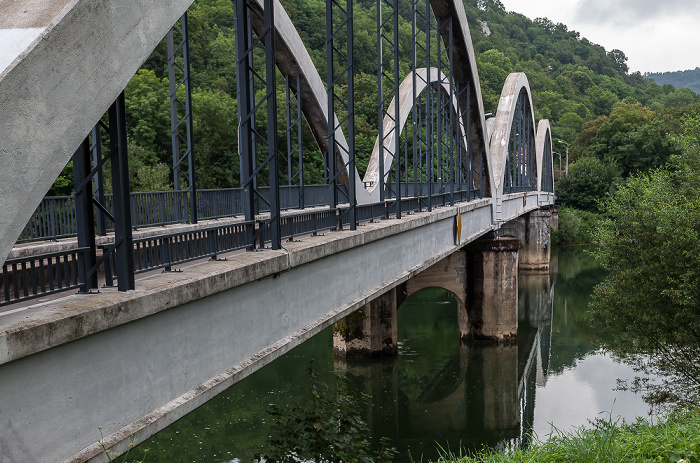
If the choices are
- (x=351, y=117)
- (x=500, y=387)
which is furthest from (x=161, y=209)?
(x=500, y=387)

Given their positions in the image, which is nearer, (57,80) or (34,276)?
(57,80)

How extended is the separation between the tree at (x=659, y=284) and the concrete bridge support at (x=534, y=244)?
34249mm

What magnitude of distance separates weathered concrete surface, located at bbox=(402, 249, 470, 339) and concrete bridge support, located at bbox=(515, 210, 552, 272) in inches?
1078

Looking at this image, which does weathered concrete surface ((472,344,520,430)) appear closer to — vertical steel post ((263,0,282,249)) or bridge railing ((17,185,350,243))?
bridge railing ((17,185,350,243))

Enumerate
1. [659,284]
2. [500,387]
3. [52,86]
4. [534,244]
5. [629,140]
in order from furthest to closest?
[629,140] < [534,244] < [500,387] < [659,284] < [52,86]

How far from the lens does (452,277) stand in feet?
89.9

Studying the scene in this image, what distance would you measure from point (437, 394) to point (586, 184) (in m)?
58.2

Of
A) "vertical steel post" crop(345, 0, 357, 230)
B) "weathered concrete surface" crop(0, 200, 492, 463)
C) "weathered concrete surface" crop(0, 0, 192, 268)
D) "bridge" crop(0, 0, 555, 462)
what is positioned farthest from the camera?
"vertical steel post" crop(345, 0, 357, 230)

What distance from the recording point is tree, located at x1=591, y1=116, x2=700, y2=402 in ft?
52.9

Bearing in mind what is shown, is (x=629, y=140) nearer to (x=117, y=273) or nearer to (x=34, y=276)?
(x=117, y=273)

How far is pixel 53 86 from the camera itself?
4512 mm

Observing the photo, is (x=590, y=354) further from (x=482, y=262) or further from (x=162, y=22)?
(x=162, y=22)

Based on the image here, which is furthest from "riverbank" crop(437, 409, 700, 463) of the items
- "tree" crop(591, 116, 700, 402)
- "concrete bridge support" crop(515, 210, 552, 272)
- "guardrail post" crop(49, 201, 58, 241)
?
"concrete bridge support" crop(515, 210, 552, 272)

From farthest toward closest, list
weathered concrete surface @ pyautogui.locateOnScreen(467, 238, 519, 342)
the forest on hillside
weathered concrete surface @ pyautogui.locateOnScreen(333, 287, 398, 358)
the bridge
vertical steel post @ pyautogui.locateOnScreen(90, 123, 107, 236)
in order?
the forest on hillside
weathered concrete surface @ pyautogui.locateOnScreen(467, 238, 519, 342)
weathered concrete surface @ pyautogui.locateOnScreen(333, 287, 398, 358)
vertical steel post @ pyautogui.locateOnScreen(90, 123, 107, 236)
the bridge
